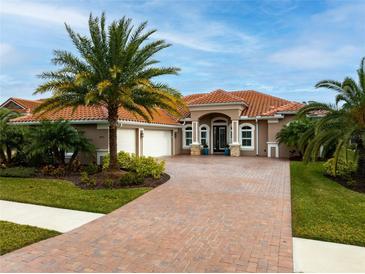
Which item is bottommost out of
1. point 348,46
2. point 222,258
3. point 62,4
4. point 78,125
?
point 222,258

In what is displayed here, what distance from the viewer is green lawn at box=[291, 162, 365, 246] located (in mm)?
6781

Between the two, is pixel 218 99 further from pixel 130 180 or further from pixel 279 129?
pixel 130 180

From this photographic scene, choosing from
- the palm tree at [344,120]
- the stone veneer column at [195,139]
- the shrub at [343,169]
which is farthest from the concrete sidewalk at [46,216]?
the stone veneer column at [195,139]

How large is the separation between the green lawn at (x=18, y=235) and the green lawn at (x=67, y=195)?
1948 millimetres

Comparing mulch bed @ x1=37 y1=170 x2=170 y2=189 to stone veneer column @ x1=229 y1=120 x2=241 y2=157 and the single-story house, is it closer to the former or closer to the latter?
the single-story house

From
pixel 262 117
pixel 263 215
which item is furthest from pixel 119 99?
pixel 262 117

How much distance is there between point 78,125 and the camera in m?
18.5

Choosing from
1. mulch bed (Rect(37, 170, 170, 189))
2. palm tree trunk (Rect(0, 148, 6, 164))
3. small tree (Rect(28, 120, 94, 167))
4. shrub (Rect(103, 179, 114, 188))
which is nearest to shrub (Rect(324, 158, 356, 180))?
mulch bed (Rect(37, 170, 170, 189))

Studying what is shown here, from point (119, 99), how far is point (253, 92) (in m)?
21.4

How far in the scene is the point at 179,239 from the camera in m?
6.46

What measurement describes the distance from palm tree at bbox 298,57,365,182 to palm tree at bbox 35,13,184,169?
A: 23.3ft

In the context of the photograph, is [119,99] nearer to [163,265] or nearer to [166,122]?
[163,265]

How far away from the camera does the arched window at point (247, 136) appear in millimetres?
25672

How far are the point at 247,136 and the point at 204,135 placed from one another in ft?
14.3
